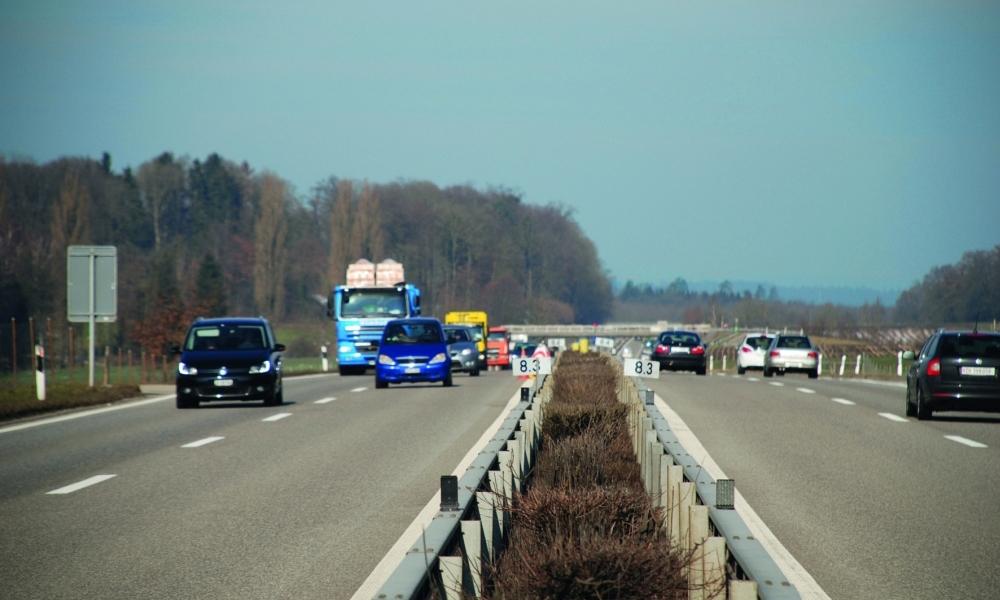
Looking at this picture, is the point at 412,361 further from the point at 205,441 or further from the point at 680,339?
the point at 680,339

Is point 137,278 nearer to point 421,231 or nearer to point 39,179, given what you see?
point 39,179

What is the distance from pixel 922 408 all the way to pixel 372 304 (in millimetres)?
24105

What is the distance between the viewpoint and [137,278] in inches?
5477

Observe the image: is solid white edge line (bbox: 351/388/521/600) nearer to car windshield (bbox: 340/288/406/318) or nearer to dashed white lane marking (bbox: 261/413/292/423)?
dashed white lane marking (bbox: 261/413/292/423)

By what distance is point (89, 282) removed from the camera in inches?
1378

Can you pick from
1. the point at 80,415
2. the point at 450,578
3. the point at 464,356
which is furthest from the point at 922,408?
the point at 464,356

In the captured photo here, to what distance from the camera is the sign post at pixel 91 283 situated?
3481 centimetres

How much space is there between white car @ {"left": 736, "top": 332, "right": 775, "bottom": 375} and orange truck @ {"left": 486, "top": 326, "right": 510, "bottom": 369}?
16778mm

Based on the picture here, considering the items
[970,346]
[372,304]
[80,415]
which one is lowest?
[80,415]

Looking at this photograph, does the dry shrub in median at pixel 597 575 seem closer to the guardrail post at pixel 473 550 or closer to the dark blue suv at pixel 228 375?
the guardrail post at pixel 473 550

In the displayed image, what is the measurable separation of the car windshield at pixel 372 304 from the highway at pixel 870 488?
19.0 m

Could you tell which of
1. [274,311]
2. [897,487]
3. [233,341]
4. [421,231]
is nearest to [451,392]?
[233,341]

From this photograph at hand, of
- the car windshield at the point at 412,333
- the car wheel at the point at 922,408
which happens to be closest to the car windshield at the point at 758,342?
the car windshield at the point at 412,333

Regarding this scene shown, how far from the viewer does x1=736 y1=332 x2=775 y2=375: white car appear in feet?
177
